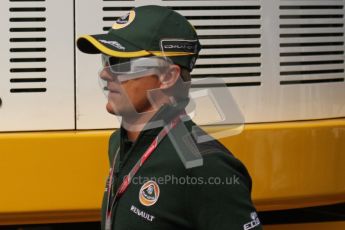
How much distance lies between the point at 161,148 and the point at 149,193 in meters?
0.13

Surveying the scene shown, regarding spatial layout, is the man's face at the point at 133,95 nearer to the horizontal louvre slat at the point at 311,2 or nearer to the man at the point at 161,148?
the man at the point at 161,148

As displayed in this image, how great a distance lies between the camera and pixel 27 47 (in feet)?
8.55

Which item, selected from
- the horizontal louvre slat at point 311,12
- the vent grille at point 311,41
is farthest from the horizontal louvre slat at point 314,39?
the horizontal louvre slat at point 311,12

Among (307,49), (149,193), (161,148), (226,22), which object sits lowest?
(149,193)

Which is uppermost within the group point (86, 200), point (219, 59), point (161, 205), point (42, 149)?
point (219, 59)

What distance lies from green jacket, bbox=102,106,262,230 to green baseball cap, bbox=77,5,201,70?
→ 244 millimetres

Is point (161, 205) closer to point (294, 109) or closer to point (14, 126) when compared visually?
point (14, 126)

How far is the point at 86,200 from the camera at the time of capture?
8.61 ft

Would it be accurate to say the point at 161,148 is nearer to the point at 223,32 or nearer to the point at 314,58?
the point at 223,32

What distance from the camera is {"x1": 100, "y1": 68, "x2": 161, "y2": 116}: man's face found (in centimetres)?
176

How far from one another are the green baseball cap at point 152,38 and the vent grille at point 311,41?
1.10m

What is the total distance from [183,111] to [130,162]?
21 cm

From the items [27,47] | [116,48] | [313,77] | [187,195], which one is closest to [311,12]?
[313,77]

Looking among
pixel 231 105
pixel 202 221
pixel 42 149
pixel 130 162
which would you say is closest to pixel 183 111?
pixel 130 162
